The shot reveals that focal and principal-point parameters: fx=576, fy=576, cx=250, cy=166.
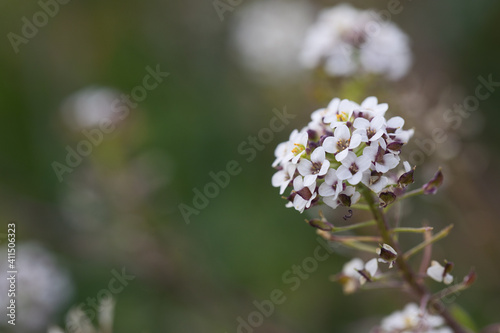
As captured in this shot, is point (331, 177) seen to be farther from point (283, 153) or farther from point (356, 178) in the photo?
point (283, 153)

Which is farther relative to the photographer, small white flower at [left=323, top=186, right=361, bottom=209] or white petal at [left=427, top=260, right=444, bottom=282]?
white petal at [left=427, top=260, right=444, bottom=282]

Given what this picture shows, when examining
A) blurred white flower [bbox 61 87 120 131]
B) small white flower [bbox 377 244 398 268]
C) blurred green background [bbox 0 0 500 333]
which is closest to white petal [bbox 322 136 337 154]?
small white flower [bbox 377 244 398 268]

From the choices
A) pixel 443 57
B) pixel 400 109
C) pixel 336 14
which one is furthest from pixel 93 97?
pixel 443 57

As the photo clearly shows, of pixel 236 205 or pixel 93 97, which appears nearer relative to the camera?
pixel 93 97

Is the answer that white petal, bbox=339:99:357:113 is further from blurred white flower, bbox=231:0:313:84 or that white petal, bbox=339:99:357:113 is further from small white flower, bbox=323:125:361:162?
blurred white flower, bbox=231:0:313:84

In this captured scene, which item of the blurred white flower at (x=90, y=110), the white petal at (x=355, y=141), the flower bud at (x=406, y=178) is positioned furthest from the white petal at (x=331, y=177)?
the blurred white flower at (x=90, y=110)

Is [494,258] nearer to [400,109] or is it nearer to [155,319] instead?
[400,109]
